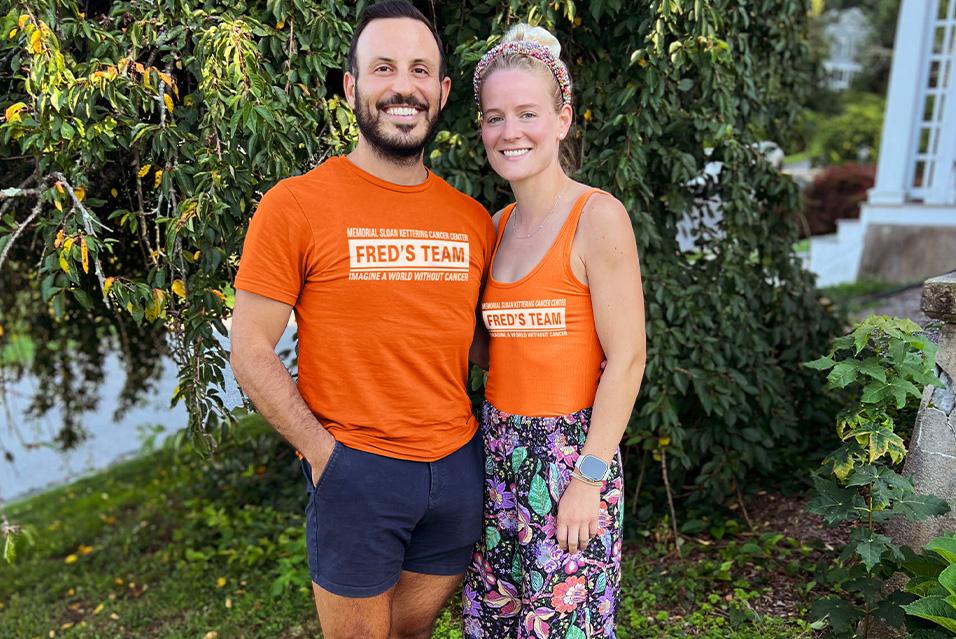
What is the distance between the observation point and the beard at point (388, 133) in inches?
80.1

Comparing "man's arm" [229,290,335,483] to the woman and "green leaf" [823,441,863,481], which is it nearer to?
the woman

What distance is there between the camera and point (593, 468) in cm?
194

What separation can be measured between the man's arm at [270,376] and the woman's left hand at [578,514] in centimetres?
60

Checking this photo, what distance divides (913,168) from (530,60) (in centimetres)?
773

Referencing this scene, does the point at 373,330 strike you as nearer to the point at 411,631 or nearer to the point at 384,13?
the point at 384,13

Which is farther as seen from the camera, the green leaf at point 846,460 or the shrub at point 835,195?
the shrub at point 835,195

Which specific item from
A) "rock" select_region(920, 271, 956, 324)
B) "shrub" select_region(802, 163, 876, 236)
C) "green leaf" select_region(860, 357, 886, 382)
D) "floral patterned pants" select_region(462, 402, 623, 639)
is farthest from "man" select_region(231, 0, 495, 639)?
"shrub" select_region(802, 163, 876, 236)

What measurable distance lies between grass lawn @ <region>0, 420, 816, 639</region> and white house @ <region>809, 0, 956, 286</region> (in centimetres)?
562

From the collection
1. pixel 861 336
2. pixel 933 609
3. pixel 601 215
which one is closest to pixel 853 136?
pixel 861 336

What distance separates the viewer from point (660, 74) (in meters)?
2.97

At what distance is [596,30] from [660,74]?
403 millimetres

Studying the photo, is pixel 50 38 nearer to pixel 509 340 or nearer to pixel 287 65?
pixel 287 65

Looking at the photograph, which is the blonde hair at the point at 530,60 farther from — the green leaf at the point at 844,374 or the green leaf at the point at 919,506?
the green leaf at the point at 919,506

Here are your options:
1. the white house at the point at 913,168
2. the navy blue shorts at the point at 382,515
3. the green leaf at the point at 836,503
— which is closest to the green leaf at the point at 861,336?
the green leaf at the point at 836,503
